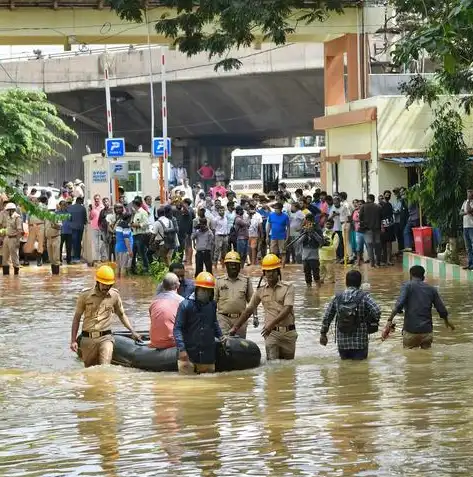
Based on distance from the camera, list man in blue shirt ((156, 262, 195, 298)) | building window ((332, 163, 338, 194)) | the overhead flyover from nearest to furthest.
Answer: man in blue shirt ((156, 262, 195, 298)) < the overhead flyover < building window ((332, 163, 338, 194))

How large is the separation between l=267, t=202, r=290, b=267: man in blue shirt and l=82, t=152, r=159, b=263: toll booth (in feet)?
17.6

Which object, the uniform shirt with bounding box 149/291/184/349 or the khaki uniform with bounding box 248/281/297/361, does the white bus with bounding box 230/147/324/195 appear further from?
the khaki uniform with bounding box 248/281/297/361

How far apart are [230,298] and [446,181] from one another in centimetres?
1257

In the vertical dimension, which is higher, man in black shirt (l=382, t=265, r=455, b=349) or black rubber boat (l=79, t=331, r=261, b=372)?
man in black shirt (l=382, t=265, r=455, b=349)

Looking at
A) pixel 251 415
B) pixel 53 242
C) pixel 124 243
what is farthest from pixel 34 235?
pixel 251 415

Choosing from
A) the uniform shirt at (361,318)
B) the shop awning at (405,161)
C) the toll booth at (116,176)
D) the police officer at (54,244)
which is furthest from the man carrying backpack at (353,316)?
the toll booth at (116,176)

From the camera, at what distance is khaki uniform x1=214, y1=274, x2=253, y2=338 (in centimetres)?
1475

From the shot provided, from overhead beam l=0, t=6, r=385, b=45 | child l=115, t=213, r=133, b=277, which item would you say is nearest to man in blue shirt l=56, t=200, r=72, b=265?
child l=115, t=213, r=133, b=277

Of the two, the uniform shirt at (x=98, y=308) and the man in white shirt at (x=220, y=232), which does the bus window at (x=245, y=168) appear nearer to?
the man in white shirt at (x=220, y=232)

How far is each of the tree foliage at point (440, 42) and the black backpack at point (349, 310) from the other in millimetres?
2518

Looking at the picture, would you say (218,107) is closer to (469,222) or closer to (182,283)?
(469,222)

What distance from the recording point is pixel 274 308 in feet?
46.8

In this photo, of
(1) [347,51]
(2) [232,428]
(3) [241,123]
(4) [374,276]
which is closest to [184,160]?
(3) [241,123]

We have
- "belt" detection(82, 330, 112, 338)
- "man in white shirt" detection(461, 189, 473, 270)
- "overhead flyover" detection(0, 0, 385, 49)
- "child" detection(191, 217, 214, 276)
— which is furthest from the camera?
"overhead flyover" detection(0, 0, 385, 49)
